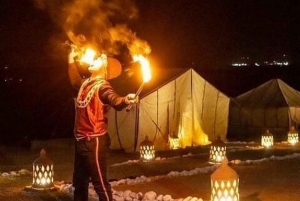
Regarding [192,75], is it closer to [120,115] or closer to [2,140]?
[120,115]

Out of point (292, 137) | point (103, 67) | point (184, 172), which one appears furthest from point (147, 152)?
point (103, 67)

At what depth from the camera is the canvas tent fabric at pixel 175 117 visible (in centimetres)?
1881

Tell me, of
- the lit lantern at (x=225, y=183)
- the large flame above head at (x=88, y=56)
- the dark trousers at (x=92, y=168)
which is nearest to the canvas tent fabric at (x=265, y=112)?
the lit lantern at (x=225, y=183)

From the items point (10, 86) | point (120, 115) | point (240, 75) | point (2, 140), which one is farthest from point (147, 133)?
point (240, 75)

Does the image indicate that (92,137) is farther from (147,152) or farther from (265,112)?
(265,112)

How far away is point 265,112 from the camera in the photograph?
2441 cm

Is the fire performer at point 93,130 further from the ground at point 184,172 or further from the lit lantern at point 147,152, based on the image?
the lit lantern at point 147,152

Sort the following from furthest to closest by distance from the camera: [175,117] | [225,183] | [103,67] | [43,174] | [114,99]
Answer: [175,117] < [43,174] < [225,183] < [103,67] < [114,99]

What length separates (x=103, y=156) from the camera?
7199mm

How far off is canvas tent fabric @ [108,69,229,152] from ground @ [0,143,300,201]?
3.15 ft

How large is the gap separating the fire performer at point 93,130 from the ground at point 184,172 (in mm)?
1829

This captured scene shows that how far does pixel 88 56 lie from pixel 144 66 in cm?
96

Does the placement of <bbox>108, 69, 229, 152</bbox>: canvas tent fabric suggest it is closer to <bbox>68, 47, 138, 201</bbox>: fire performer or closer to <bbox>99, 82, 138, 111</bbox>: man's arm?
<bbox>68, 47, 138, 201</bbox>: fire performer

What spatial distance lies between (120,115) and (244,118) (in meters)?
7.99
